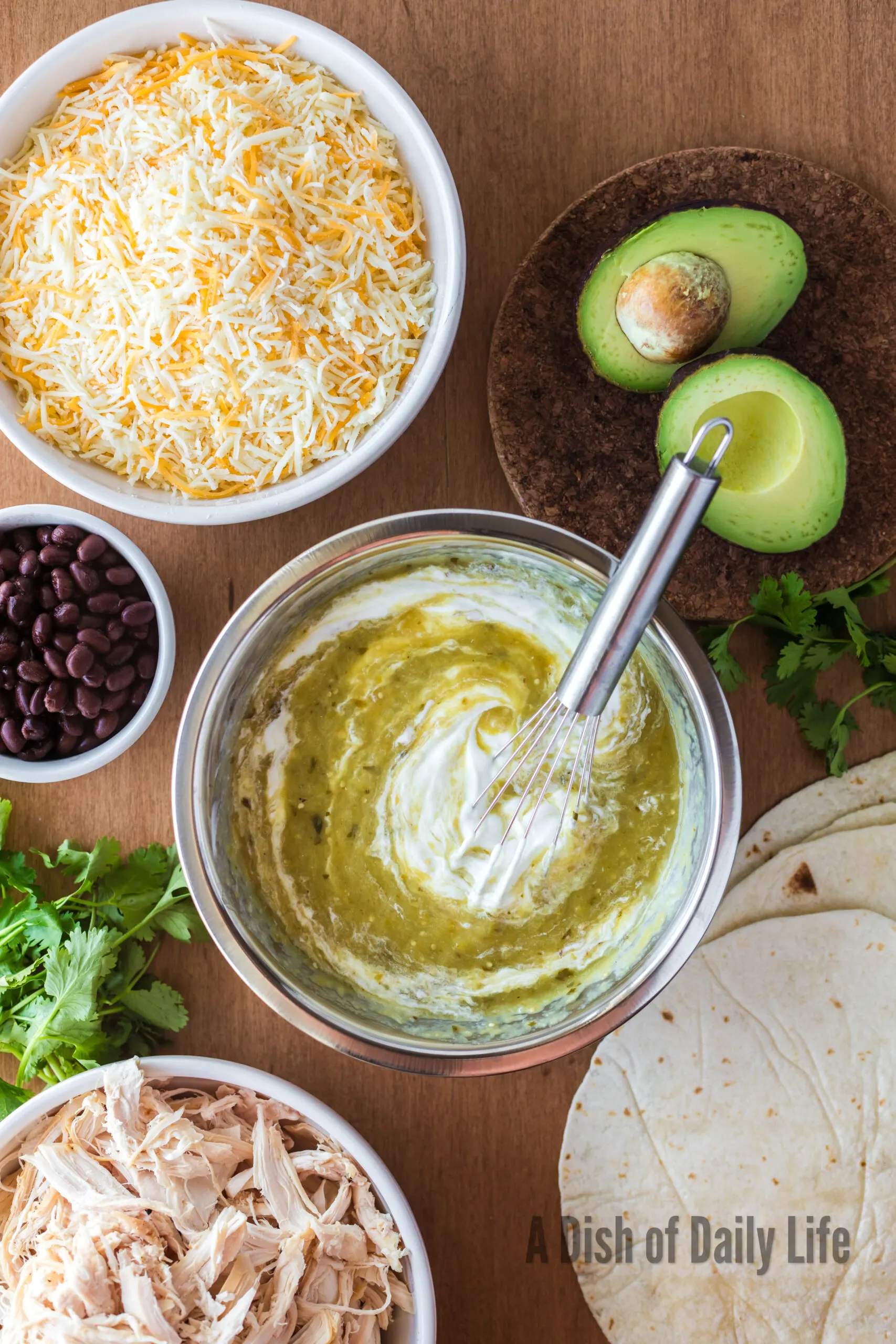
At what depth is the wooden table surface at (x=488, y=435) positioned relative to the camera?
159 centimetres

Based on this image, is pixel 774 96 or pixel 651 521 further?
pixel 774 96

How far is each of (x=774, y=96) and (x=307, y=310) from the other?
33.7 inches

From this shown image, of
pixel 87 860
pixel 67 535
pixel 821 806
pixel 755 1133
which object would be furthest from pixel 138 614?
pixel 755 1133

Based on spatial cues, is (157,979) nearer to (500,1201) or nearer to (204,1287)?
(204,1287)

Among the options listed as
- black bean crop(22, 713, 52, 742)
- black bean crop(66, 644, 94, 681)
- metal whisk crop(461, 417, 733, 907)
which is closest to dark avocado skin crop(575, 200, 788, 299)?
metal whisk crop(461, 417, 733, 907)

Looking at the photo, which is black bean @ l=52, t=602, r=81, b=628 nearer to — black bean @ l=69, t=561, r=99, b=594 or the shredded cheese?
black bean @ l=69, t=561, r=99, b=594

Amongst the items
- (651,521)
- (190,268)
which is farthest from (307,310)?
(651,521)

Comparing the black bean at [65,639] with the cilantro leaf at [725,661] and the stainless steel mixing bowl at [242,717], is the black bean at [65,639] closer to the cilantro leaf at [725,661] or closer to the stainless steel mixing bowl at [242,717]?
the stainless steel mixing bowl at [242,717]

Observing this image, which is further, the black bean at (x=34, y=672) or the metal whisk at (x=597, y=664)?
the black bean at (x=34, y=672)

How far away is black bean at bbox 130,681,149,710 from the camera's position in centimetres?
151

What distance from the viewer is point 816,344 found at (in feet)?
4.97

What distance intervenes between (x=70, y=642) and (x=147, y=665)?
0.37 ft

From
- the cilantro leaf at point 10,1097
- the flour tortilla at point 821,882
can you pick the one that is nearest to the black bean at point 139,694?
the cilantro leaf at point 10,1097

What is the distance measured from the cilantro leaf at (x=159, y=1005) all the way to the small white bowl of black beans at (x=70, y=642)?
14.1 inches
